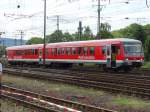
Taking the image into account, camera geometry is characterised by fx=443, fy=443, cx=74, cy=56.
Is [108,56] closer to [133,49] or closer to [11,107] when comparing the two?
[133,49]

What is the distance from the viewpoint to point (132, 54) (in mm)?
35812

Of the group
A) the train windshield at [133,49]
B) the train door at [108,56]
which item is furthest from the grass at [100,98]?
the train windshield at [133,49]

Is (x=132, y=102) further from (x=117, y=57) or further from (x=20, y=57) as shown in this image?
(x=20, y=57)

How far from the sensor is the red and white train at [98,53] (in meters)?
35.4

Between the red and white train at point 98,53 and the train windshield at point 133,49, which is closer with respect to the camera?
the red and white train at point 98,53

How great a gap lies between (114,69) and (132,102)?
19556 millimetres

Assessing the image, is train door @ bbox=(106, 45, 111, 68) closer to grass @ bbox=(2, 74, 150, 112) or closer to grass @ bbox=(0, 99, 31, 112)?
grass @ bbox=(2, 74, 150, 112)

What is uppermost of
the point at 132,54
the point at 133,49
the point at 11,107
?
the point at 133,49

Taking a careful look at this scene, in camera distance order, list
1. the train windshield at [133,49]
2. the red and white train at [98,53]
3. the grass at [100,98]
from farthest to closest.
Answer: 1. the train windshield at [133,49]
2. the red and white train at [98,53]
3. the grass at [100,98]

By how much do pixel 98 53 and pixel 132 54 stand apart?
3.25m

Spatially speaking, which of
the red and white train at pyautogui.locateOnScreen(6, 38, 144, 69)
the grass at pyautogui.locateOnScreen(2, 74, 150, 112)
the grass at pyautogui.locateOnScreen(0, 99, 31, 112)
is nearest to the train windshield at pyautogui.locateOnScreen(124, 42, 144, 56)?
the red and white train at pyautogui.locateOnScreen(6, 38, 144, 69)

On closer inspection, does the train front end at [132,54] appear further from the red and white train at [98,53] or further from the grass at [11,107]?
the grass at [11,107]

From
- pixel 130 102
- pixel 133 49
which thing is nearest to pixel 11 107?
pixel 130 102

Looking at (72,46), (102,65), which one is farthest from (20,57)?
(102,65)
